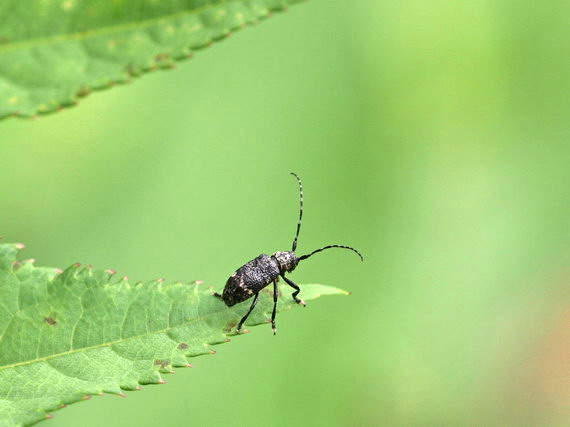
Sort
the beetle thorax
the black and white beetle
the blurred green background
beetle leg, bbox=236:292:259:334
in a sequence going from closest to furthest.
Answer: beetle leg, bbox=236:292:259:334
the black and white beetle
the beetle thorax
the blurred green background

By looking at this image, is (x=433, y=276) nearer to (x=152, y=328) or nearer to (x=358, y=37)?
(x=358, y=37)

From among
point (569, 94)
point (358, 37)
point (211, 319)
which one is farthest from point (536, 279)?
point (211, 319)

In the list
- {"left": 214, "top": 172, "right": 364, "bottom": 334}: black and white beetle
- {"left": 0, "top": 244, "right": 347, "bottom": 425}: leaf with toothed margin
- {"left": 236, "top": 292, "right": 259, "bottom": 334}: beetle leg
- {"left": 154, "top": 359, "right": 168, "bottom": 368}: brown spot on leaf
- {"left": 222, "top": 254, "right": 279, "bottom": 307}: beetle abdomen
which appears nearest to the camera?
{"left": 0, "top": 244, "right": 347, "bottom": 425}: leaf with toothed margin

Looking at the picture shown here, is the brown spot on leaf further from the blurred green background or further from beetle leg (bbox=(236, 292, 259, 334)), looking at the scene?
the blurred green background

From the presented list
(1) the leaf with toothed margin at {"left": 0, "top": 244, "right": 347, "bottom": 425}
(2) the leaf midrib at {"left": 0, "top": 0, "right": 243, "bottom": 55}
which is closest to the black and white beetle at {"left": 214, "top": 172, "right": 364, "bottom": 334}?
(1) the leaf with toothed margin at {"left": 0, "top": 244, "right": 347, "bottom": 425}

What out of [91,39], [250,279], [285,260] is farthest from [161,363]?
[285,260]

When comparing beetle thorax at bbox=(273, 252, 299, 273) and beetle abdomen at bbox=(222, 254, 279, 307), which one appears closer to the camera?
beetle abdomen at bbox=(222, 254, 279, 307)

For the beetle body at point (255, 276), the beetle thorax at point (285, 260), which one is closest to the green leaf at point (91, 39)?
the beetle body at point (255, 276)

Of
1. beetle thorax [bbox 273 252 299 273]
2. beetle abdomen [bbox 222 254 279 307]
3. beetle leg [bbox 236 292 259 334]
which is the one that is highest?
beetle thorax [bbox 273 252 299 273]
